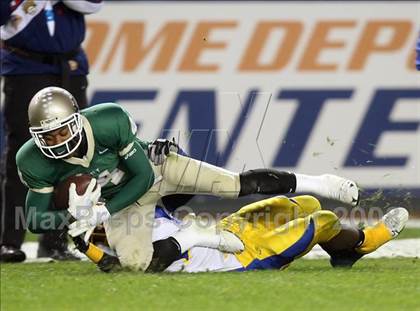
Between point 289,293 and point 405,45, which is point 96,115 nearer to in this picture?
point 289,293

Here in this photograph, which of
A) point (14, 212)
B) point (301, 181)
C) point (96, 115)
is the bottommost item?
point (14, 212)

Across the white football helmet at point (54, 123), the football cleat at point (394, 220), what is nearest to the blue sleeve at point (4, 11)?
the white football helmet at point (54, 123)

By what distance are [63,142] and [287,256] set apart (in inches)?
55.2

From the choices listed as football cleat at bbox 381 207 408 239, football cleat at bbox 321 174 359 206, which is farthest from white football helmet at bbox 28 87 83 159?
football cleat at bbox 381 207 408 239

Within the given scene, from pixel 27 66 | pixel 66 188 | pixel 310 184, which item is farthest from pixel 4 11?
pixel 310 184

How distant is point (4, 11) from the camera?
862 centimetres

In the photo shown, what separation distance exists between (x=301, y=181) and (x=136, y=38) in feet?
13.0

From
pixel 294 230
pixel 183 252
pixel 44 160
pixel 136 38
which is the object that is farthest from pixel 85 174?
pixel 136 38

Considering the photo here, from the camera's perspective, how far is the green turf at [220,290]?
6.12 meters

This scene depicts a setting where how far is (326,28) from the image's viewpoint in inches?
448

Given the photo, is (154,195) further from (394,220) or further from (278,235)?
(394,220)

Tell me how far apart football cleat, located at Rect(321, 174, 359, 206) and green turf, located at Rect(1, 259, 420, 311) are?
40cm

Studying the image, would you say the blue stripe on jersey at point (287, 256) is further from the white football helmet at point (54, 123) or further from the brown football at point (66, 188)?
the white football helmet at point (54, 123)

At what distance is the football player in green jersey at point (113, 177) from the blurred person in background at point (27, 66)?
1412 mm
